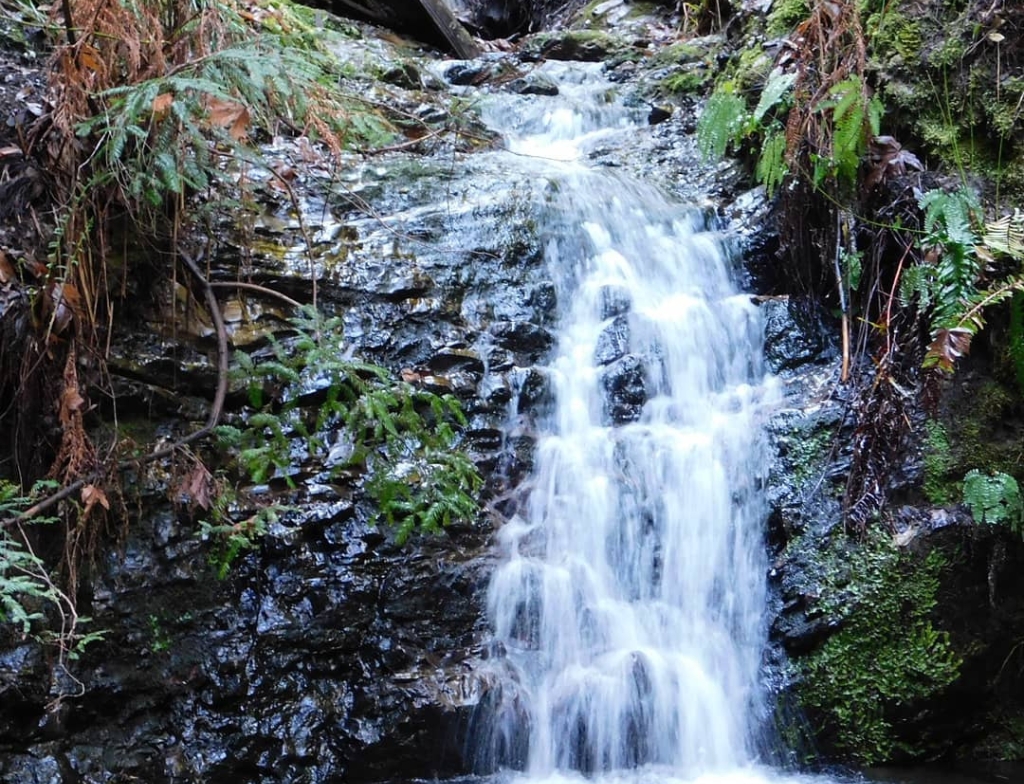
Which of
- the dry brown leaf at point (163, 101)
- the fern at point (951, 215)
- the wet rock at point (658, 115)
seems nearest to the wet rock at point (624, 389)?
the fern at point (951, 215)

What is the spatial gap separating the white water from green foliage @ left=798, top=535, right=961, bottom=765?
13.8 inches

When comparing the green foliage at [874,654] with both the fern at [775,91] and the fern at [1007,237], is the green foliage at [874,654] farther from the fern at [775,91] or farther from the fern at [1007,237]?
the fern at [775,91]

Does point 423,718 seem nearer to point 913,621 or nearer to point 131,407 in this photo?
point 131,407

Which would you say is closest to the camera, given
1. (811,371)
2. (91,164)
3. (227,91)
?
(227,91)

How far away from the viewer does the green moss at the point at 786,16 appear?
695 centimetres

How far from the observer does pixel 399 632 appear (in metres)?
4.18

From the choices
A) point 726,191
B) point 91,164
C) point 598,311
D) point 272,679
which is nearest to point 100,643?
point 272,679

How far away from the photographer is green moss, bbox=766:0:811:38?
6953 millimetres

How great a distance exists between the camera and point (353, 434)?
4.37m

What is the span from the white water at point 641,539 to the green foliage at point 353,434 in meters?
0.64

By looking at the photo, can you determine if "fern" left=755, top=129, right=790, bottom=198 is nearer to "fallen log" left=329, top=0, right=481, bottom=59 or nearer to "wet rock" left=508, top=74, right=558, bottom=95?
"wet rock" left=508, top=74, right=558, bottom=95

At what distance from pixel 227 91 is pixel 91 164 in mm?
750

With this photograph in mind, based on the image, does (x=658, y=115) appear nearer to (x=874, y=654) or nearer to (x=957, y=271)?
(x=957, y=271)

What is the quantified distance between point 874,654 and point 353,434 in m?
2.94
